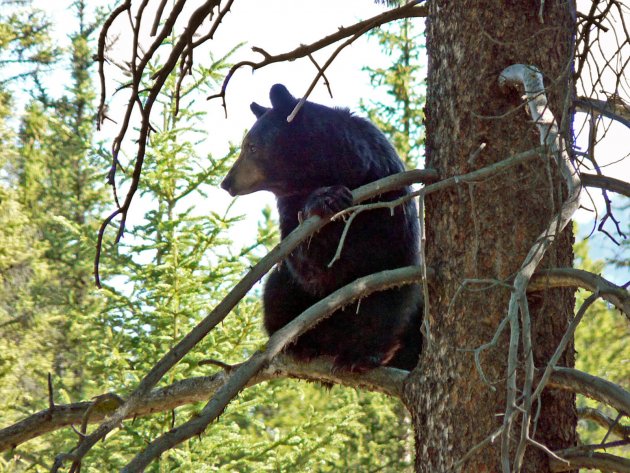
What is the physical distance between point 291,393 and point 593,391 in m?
8.30

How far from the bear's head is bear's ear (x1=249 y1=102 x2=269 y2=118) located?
0.28 meters

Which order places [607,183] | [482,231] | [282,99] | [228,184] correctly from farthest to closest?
[282,99]
[228,184]
[482,231]
[607,183]

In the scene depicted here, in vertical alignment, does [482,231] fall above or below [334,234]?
below

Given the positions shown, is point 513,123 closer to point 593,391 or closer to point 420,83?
point 593,391

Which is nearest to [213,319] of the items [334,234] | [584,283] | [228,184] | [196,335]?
[196,335]

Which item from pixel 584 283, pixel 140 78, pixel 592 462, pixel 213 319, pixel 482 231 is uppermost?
pixel 140 78

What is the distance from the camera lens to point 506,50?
312cm

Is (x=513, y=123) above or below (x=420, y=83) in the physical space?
below

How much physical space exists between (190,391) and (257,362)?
116cm

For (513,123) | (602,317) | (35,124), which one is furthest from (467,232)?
(35,124)

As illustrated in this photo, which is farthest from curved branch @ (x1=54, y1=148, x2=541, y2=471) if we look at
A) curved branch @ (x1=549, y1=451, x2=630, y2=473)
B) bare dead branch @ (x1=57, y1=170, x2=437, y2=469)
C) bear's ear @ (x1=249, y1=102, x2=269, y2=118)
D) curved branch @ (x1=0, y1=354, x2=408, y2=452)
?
bear's ear @ (x1=249, y1=102, x2=269, y2=118)

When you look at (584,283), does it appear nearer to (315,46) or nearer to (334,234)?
(315,46)

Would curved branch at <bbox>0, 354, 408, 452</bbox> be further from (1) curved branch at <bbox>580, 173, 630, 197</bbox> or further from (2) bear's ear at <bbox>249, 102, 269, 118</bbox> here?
(2) bear's ear at <bbox>249, 102, 269, 118</bbox>

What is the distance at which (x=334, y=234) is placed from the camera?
14.1 ft
